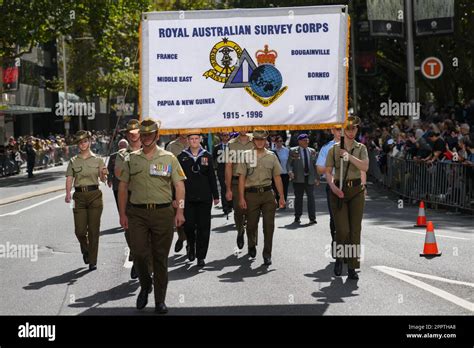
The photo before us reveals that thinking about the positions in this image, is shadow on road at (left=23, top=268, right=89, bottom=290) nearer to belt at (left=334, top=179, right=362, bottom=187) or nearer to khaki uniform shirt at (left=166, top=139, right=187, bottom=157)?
khaki uniform shirt at (left=166, top=139, right=187, bottom=157)

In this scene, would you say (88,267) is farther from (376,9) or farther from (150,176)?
(376,9)

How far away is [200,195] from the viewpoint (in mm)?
12852

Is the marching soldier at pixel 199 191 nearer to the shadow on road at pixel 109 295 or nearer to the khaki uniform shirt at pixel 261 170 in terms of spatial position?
the khaki uniform shirt at pixel 261 170

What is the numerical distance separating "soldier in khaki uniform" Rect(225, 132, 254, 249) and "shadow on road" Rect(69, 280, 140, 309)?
2.56 metres

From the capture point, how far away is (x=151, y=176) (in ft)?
31.5

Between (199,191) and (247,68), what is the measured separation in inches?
98.7

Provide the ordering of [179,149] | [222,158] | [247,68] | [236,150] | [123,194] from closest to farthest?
[123,194]
[247,68]
[236,150]
[179,149]
[222,158]

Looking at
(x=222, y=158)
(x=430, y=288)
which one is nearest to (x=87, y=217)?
(x=430, y=288)

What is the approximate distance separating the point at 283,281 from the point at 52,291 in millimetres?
2833

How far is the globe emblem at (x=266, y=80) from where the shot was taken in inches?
433

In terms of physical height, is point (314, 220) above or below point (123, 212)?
below

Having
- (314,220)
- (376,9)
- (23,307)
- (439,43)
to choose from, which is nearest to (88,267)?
(23,307)

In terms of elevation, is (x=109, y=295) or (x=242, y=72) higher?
(x=242, y=72)

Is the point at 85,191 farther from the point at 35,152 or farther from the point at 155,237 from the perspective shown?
the point at 35,152
